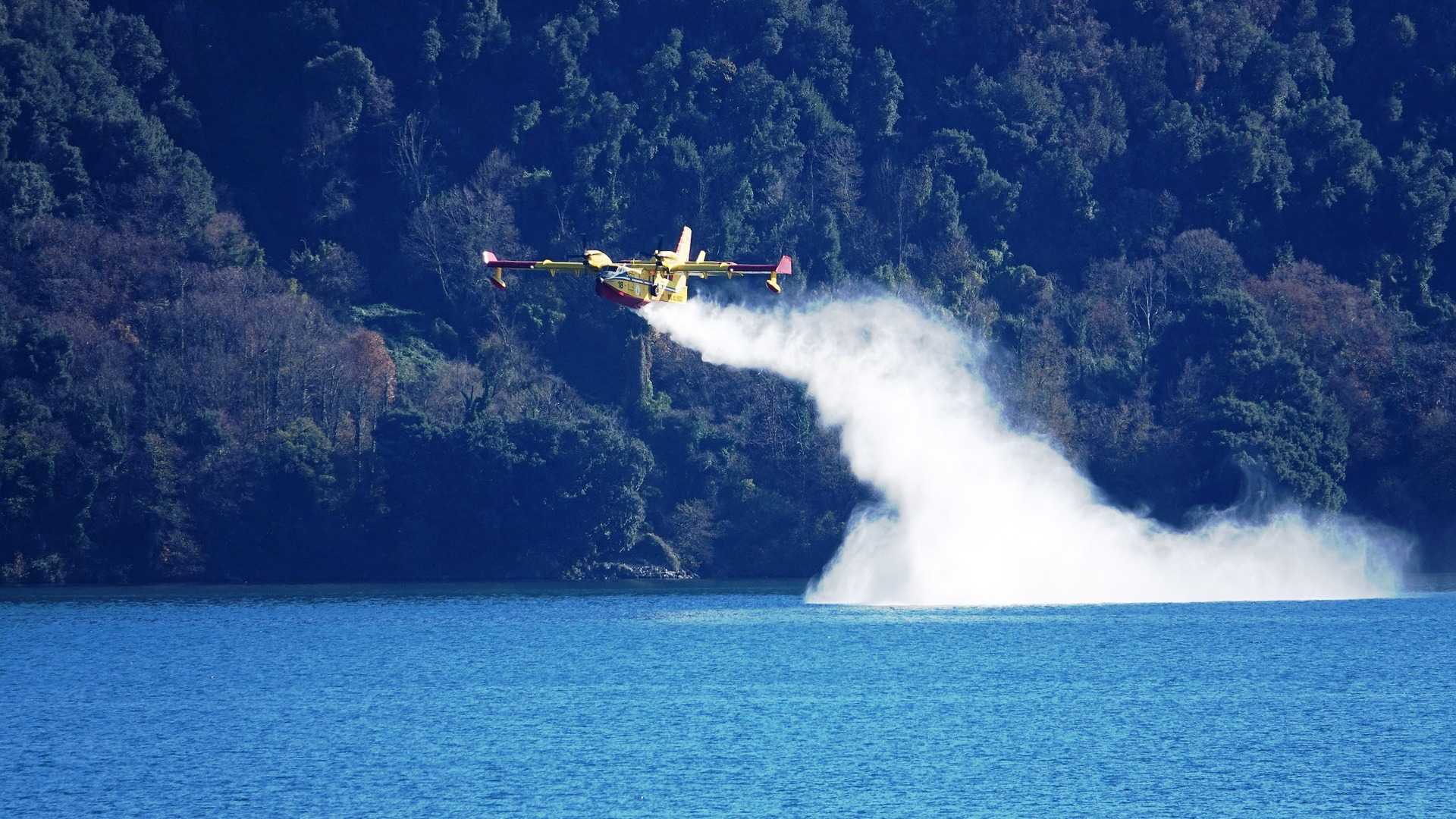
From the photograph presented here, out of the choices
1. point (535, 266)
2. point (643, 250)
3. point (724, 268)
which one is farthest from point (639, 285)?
point (643, 250)

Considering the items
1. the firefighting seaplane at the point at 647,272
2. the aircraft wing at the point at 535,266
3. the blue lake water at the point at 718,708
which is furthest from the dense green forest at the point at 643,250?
the firefighting seaplane at the point at 647,272

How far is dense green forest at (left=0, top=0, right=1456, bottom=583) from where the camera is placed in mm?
93062

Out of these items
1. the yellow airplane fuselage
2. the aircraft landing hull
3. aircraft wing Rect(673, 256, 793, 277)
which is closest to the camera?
the aircraft landing hull

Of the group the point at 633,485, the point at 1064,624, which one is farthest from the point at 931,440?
the point at 633,485

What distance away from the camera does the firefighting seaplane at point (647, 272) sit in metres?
61.0

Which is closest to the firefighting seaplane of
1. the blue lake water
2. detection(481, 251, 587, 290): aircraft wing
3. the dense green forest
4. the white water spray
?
detection(481, 251, 587, 290): aircraft wing

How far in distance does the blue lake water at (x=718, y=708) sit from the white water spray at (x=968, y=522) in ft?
5.19

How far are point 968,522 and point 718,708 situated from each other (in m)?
23.1

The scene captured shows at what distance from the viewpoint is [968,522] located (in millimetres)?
78125

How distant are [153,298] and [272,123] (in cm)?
2129

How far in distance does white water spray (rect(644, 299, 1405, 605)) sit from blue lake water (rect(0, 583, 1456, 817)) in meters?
1.58

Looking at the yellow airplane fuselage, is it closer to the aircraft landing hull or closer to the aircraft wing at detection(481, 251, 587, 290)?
the aircraft landing hull

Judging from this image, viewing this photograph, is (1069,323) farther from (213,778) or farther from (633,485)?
(213,778)

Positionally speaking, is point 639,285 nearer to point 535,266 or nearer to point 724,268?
point 724,268
